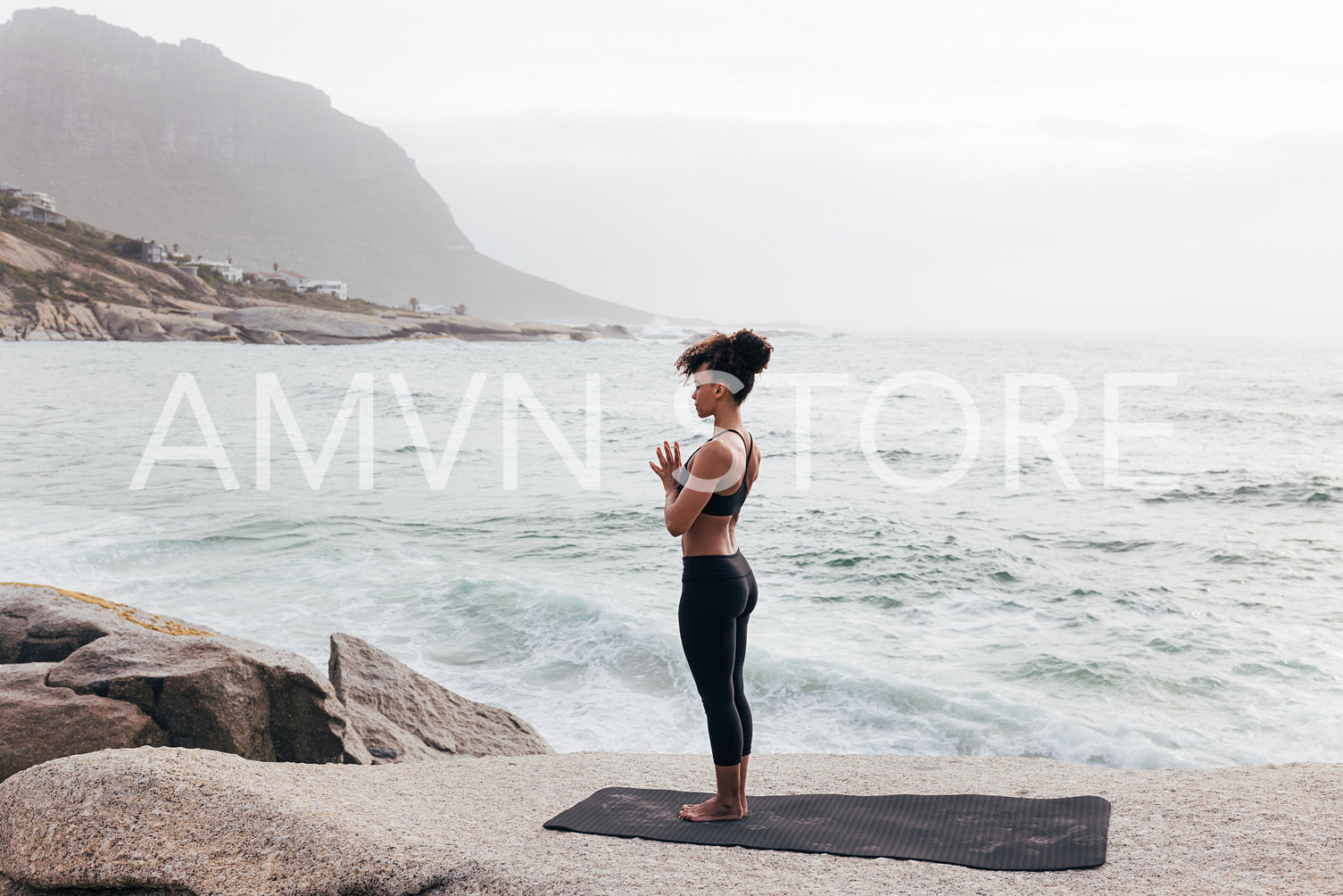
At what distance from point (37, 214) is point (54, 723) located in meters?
106

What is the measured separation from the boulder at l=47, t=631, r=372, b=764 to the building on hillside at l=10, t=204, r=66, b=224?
331 ft

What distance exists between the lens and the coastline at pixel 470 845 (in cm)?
300

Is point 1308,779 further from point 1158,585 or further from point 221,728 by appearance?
point 1158,585

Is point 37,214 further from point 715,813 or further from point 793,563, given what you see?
point 715,813

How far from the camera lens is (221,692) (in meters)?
4.71

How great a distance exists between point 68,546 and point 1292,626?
15672 millimetres

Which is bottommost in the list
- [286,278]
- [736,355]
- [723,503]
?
[723,503]

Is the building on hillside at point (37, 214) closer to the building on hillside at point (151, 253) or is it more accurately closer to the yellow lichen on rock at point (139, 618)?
the building on hillside at point (151, 253)

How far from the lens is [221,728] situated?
467 cm

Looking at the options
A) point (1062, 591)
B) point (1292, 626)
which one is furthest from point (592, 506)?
point (1292, 626)

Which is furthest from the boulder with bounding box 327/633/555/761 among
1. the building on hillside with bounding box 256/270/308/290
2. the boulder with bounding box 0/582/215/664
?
the building on hillside with bounding box 256/270/308/290

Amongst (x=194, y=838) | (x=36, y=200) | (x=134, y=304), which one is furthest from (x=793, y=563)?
(x=36, y=200)

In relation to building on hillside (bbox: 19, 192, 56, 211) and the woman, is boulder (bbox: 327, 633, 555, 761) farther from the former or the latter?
building on hillside (bbox: 19, 192, 56, 211)

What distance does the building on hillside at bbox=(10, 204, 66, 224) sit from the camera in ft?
276
